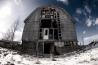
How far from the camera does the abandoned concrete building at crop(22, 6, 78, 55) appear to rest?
3456cm

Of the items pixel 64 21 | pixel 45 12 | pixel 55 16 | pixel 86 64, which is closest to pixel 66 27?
pixel 64 21

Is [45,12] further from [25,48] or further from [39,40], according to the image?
[25,48]

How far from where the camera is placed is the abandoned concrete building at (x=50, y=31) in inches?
1361

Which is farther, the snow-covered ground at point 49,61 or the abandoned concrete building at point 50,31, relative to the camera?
the abandoned concrete building at point 50,31

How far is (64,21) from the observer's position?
35938 mm

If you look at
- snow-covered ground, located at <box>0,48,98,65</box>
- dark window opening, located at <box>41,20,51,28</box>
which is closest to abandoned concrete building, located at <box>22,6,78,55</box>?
dark window opening, located at <box>41,20,51,28</box>

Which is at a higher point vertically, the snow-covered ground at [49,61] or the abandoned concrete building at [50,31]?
the abandoned concrete building at [50,31]

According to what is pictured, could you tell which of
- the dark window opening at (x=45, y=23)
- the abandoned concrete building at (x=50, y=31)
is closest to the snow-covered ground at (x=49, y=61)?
the abandoned concrete building at (x=50, y=31)

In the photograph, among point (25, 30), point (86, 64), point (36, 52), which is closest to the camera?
point (86, 64)

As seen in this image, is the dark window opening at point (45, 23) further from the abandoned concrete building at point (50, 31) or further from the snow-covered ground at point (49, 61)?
the snow-covered ground at point (49, 61)

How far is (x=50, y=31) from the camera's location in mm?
36625

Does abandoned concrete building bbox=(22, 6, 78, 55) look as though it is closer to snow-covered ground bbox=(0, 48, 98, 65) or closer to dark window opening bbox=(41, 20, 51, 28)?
dark window opening bbox=(41, 20, 51, 28)

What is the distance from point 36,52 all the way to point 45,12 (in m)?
10.7

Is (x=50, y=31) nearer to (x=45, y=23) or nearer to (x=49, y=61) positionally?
(x=45, y=23)
